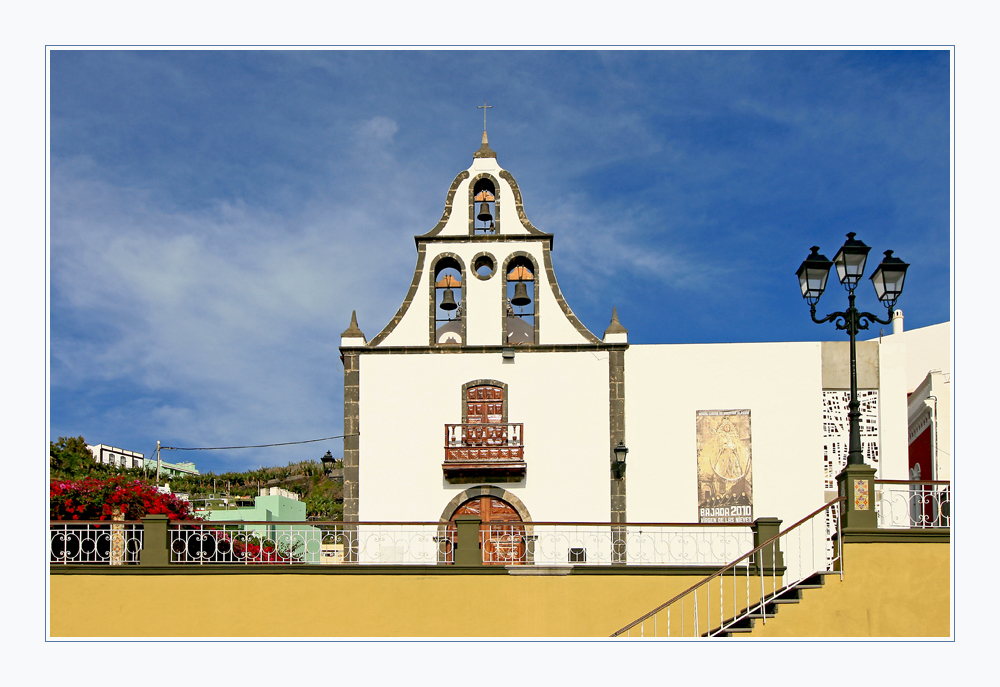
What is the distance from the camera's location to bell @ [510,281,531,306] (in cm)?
2008

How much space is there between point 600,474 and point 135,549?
8056 mm

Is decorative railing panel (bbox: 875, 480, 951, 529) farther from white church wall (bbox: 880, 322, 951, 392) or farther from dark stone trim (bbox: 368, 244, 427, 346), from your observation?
white church wall (bbox: 880, 322, 951, 392)

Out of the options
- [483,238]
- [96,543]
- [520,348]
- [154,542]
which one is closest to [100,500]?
[96,543]

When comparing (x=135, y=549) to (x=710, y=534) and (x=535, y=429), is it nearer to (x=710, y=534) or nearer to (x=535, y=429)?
(x=535, y=429)

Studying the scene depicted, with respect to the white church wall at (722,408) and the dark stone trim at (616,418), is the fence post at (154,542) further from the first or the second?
the white church wall at (722,408)

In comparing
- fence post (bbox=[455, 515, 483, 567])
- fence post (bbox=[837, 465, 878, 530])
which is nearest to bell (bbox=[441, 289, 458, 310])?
fence post (bbox=[455, 515, 483, 567])

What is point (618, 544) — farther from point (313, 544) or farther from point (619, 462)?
point (313, 544)

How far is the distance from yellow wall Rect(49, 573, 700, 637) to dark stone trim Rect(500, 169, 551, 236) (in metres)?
7.50

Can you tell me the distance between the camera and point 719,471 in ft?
60.6

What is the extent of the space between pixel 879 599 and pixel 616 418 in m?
7.69

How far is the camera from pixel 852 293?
11.7 m

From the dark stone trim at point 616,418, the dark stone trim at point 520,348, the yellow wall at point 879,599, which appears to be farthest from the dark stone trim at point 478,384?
the yellow wall at point 879,599
